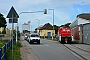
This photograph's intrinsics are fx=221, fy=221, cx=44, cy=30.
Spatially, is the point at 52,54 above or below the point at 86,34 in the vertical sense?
below

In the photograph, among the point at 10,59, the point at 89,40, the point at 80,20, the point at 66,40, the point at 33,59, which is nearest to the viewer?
the point at 10,59

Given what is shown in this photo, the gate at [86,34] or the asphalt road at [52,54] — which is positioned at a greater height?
the gate at [86,34]

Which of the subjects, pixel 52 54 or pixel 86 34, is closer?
pixel 52 54

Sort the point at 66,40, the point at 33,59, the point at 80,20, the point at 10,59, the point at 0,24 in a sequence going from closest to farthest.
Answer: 1. the point at 10,59
2. the point at 33,59
3. the point at 66,40
4. the point at 80,20
5. the point at 0,24

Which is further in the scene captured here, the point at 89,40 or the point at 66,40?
the point at 66,40

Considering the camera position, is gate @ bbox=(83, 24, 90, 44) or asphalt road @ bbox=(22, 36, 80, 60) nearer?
asphalt road @ bbox=(22, 36, 80, 60)

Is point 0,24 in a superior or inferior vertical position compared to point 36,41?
superior

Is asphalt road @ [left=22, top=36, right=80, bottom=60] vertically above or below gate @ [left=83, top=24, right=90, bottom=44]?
below

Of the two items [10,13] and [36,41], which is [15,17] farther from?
[36,41]

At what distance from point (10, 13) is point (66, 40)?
26.3m

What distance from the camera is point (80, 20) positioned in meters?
57.1

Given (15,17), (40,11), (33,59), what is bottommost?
(33,59)

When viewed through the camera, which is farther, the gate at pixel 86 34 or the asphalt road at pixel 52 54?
the gate at pixel 86 34

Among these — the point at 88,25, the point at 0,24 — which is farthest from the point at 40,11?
the point at 0,24
